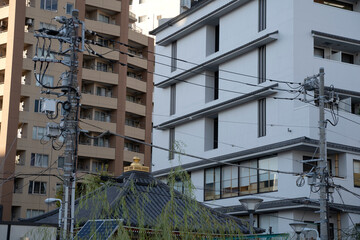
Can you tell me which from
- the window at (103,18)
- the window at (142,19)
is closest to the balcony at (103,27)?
the window at (103,18)

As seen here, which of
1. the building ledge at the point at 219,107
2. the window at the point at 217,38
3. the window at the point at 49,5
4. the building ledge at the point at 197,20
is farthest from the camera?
the window at the point at 49,5

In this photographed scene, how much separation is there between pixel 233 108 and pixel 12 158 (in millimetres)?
26945

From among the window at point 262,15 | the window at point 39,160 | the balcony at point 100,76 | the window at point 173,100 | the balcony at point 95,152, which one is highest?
the balcony at point 100,76

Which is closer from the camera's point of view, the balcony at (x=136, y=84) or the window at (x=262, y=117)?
the window at (x=262, y=117)

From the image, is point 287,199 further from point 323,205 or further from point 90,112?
point 90,112

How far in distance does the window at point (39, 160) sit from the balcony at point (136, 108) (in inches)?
463

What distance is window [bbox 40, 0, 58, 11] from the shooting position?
7088 cm

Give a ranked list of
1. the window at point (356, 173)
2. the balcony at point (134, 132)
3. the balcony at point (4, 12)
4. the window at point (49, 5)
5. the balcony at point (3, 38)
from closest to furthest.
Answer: the window at point (356, 173), the balcony at point (3, 38), the balcony at point (4, 12), the window at point (49, 5), the balcony at point (134, 132)

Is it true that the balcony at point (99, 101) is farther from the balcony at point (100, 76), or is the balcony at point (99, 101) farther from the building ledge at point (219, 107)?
the building ledge at point (219, 107)

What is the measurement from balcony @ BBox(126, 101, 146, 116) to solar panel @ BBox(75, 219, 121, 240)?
54388 millimetres

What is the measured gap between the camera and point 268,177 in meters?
43.6

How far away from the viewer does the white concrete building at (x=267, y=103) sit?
42.1 m

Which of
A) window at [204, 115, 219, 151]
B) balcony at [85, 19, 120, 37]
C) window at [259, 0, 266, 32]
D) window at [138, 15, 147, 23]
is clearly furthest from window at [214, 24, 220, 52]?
window at [138, 15, 147, 23]

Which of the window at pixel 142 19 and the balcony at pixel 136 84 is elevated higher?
the window at pixel 142 19
